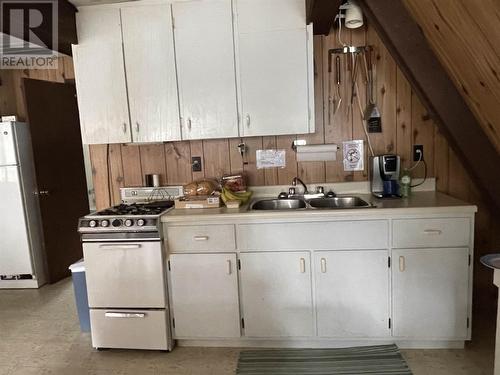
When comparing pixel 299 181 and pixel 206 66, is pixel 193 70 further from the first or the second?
pixel 299 181

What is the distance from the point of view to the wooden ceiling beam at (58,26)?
2045 millimetres

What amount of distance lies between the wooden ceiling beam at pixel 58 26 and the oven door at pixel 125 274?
1363mm

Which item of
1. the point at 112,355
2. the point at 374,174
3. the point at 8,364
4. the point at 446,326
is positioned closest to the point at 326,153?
the point at 374,174

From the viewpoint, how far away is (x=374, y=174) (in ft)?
8.18

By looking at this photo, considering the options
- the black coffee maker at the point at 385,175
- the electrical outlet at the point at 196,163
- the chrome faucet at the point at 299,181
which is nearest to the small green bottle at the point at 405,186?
the black coffee maker at the point at 385,175

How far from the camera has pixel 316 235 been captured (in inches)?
82.9

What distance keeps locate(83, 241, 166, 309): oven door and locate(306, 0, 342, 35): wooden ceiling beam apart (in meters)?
1.69

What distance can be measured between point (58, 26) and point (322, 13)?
168 centimetres

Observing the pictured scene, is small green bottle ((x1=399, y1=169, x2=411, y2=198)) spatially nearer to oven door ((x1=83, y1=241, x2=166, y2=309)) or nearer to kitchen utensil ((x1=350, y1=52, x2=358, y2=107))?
kitchen utensil ((x1=350, y1=52, x2=358, y2=107))

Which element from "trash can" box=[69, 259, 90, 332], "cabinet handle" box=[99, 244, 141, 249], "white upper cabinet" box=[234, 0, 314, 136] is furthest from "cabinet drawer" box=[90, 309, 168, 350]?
"white upper cabinet" box=[234, 0, 314, 136]

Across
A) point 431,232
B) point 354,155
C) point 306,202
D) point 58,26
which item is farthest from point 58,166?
point 431,232

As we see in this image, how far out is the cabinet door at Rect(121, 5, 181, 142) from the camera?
2.36 m

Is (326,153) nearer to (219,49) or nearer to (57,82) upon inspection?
(219,49)

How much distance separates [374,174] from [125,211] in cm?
175
